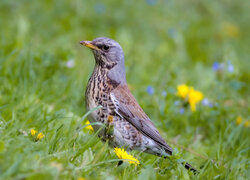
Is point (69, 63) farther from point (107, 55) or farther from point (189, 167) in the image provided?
point (189, 167)

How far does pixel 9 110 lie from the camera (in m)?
4.22

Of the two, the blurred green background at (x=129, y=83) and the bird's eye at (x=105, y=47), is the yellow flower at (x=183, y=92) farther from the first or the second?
the bird's eye at (x=105, y=47)

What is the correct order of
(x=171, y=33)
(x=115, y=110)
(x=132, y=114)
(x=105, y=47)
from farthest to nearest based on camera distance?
(x=171, y=33), (x=105, y=47), (x=132, y=114), (x=115, y=110)

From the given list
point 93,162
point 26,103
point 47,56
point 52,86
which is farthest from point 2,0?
point 93,162

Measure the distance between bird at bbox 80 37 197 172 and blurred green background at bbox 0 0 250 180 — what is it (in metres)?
0.16

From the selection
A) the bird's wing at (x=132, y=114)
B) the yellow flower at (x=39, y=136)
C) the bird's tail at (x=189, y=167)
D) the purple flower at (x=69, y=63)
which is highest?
the purple flower at (x=69, y=63)

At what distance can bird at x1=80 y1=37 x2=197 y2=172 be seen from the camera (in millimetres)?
4133

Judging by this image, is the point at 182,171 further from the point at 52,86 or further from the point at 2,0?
the point at 2,0

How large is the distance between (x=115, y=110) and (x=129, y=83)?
2.21m

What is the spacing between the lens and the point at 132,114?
14.4 ft

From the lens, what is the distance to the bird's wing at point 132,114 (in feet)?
14.1

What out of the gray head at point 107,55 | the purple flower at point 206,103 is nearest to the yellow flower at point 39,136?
the gray head at point 107,55

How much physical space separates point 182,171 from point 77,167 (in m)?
1.01

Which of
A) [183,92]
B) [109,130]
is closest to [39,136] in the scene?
[109,130]
